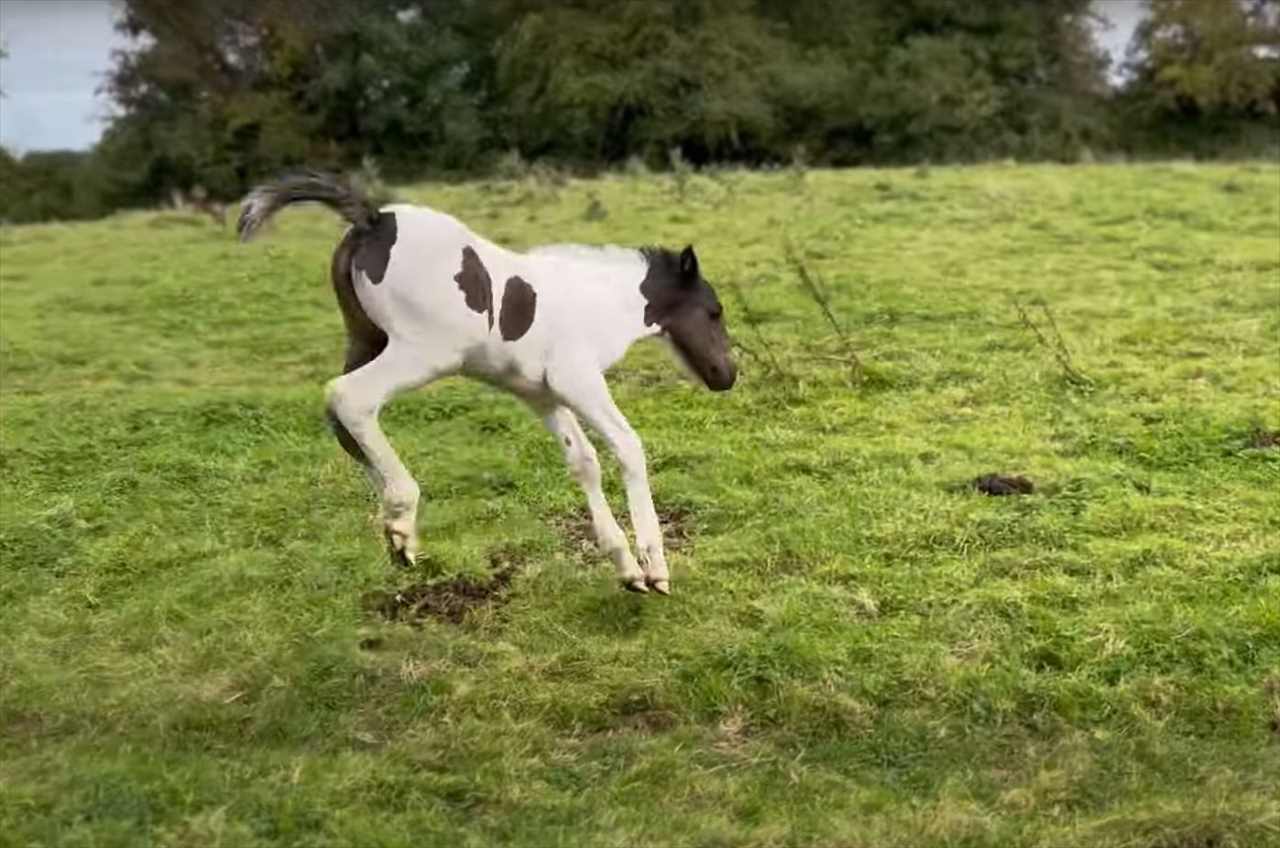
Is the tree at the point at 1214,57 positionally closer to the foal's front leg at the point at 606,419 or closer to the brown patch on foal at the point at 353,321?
the foal's front leg at the point at 606,419

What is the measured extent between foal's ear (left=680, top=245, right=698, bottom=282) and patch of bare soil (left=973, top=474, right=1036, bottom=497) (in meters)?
2.26

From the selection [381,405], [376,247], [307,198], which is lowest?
[381,405]

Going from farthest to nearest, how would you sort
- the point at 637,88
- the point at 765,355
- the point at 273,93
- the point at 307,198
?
the point at 273,93, the point at 637,88, the point at 765,355, the point at 307,198

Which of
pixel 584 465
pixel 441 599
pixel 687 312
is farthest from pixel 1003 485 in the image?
pixel 441 599

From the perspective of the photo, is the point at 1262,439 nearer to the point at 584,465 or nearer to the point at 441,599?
the point at 584,465

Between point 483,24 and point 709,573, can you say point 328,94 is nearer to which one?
point 483,24

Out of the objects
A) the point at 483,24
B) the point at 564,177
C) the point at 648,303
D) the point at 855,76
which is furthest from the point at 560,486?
the point at 483,24

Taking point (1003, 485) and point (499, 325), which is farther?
point (1003, 485)

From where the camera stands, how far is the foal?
480cm

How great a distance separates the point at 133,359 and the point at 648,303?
6067mm

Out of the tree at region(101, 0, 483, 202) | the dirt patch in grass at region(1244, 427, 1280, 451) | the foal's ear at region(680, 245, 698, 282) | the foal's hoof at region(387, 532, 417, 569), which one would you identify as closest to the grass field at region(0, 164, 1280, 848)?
the dirt patch in grass at region(1244, 427, 1280, 451)

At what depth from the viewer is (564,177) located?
18.7m

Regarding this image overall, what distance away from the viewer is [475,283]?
4.89 meters

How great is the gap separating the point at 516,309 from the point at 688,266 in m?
0.75
